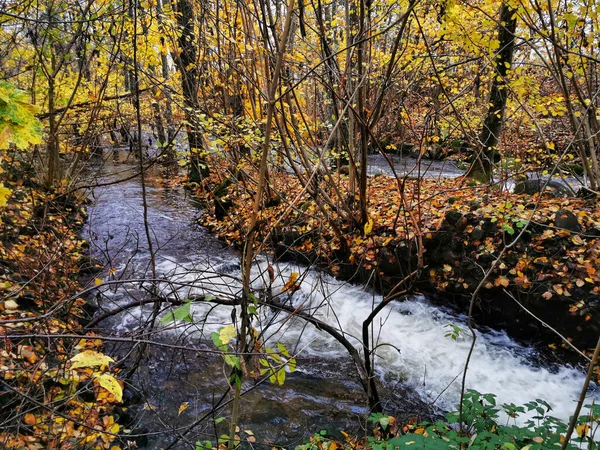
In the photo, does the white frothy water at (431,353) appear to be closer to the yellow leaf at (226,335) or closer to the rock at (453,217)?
the rock at (453,217)

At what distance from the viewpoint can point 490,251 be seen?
5391mm

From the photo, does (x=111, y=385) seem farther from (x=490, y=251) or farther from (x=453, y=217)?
(x=453, y=217)

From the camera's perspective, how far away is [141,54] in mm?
6125

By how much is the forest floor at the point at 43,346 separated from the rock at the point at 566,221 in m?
5.84

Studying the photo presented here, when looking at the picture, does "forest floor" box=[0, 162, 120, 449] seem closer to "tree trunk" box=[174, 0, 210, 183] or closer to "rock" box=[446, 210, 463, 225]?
"tree trunk" box=[174, 0, 210, 183]

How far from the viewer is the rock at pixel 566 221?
5.23 meters

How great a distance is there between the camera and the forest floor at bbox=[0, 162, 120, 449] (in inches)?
100

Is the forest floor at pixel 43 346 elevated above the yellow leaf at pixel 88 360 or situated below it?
below

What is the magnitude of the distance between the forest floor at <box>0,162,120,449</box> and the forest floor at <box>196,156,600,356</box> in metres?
2.17

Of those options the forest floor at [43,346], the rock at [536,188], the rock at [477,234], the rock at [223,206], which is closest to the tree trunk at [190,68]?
the rock at [223,206]

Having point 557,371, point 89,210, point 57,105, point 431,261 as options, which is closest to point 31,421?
point 431,261

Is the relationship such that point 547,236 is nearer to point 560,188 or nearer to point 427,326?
point 427,326

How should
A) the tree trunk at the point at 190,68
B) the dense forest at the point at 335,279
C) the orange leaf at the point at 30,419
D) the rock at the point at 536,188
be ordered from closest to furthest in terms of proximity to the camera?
the orange leaf at the point at 30,419, the dense forest at the point at 335,279, the tree trunk at the point at 190,68, the rock at the point at 536,188

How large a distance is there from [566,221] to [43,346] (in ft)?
20.7
